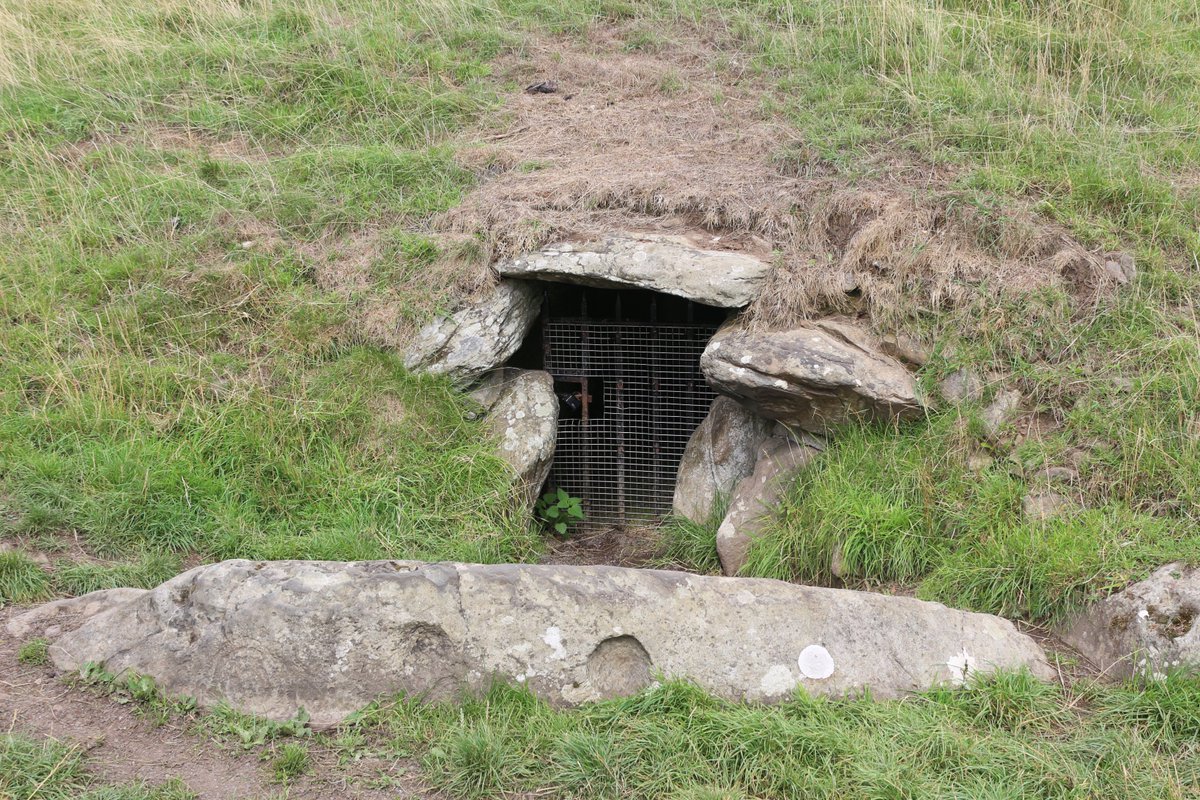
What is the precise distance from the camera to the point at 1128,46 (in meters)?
8.05

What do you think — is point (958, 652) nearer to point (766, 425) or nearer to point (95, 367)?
point (766, 425)

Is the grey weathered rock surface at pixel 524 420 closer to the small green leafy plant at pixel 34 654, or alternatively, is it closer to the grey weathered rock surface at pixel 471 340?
the grey weathered rock surface at pixel 471 340

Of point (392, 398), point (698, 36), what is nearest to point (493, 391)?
point (392, 398)

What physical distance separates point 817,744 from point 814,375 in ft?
8.17

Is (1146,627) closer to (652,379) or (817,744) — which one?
(817,744)

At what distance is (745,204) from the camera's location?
6.82 meters

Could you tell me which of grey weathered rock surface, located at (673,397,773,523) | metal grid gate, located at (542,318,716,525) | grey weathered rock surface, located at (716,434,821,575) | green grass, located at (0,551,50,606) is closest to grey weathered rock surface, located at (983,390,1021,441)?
grey weathered rock surface, located at (716,434,821,575)

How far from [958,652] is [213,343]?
16.0 ft

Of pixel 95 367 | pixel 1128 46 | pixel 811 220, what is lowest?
pixel 95 367

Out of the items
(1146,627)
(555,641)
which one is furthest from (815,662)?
(1146,627)

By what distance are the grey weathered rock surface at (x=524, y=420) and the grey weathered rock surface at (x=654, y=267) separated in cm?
74

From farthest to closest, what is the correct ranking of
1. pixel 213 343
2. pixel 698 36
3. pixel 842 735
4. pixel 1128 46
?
pixel 698 36, pixel 1128 46, pixel 213 343, pixel 842 735

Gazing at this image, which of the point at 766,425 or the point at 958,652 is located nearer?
the point at 958,652

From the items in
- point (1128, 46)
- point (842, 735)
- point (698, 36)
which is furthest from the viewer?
point (698, 36)
